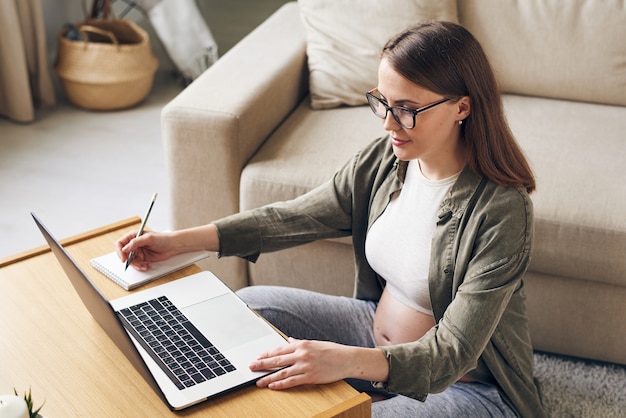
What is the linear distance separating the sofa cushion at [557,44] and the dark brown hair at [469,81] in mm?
1087

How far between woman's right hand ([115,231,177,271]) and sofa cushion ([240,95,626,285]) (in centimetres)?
60

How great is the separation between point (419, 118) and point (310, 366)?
403 mm

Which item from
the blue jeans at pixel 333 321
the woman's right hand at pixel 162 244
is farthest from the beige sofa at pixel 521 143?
the woman's right hand at pixel 162 244

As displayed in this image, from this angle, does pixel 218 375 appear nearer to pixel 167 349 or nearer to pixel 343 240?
pixel 167 349

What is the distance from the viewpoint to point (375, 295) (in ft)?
5.46

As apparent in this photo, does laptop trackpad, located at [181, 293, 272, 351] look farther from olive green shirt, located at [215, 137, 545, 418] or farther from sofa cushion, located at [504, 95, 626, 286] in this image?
sofa cushion, located at [504, 95, 626, 286]

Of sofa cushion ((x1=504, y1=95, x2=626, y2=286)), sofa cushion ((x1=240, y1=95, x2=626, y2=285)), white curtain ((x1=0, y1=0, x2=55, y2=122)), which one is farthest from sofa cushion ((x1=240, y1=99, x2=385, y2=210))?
white curtain ((x1=0, y1=0, x2=55, y2=122))

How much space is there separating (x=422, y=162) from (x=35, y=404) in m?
0.72

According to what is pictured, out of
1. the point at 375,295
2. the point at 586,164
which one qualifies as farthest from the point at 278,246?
the point at 586,164

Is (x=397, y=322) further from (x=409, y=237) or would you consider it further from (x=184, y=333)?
(x=184, y=333)

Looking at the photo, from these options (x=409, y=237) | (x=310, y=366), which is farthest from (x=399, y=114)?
(x=310, y=366)

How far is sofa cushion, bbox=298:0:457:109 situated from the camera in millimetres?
2314

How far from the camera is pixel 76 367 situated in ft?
→ 4.16

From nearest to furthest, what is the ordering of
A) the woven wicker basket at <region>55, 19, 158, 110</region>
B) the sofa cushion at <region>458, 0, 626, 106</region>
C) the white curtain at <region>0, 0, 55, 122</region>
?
the sofa cushion at <region>458, 0, 626, 106</region> < the white curtain at <region>0, 0, 55, 122</region> < the woven wicker basket at <region>55, 19, 158, 110</region>
